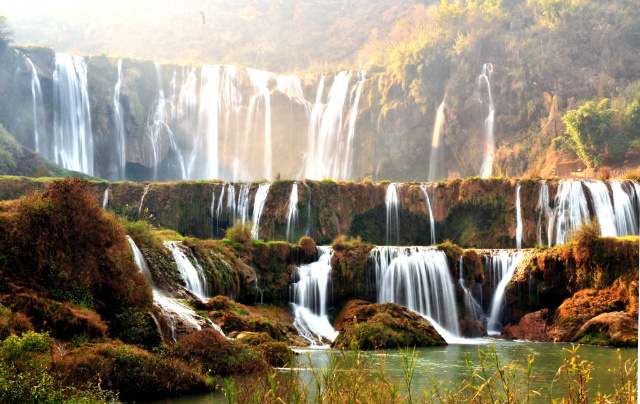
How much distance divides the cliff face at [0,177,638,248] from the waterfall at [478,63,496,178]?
1370 cm

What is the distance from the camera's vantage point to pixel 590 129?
44.2m

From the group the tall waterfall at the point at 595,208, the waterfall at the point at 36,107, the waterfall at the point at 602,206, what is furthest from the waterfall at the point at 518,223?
the waterfall at the point at 36,107

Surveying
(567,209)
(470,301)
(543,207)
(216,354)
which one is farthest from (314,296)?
(567,209)

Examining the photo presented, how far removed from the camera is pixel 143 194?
36.0 m

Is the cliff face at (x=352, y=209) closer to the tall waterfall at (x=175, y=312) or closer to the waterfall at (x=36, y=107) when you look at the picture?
the waterfall at (x=36, y=107)

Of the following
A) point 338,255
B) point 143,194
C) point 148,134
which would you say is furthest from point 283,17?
point 338,255

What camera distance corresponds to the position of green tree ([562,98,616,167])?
44188mm

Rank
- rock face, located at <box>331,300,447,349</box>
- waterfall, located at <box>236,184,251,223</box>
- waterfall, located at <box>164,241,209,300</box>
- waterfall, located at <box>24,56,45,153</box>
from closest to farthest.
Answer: rock face, located at <box>331,300,447,349</box> < waterfall, located at <box>164,241,209,300</box> < waterfall, located at <box>236,184,251,223</box> < waterfall, located at <box>24,56,45,153</box>

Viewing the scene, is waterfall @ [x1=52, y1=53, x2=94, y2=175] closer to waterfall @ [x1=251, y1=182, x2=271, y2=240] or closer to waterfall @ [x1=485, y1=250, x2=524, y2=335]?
waterfall @ [x1=251, y1=182, x2=271, y2=240]

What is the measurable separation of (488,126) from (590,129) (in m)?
9.23

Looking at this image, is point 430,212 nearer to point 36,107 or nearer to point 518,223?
point 518,223

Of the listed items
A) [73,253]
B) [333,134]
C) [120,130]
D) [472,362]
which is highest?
[333,134]

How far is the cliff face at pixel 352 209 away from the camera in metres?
35.4

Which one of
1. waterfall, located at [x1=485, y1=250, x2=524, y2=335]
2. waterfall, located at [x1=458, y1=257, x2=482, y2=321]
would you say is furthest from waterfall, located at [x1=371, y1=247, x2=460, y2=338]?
waterfall, located at [x1=485, y1=250, x2=524, y2=335]
